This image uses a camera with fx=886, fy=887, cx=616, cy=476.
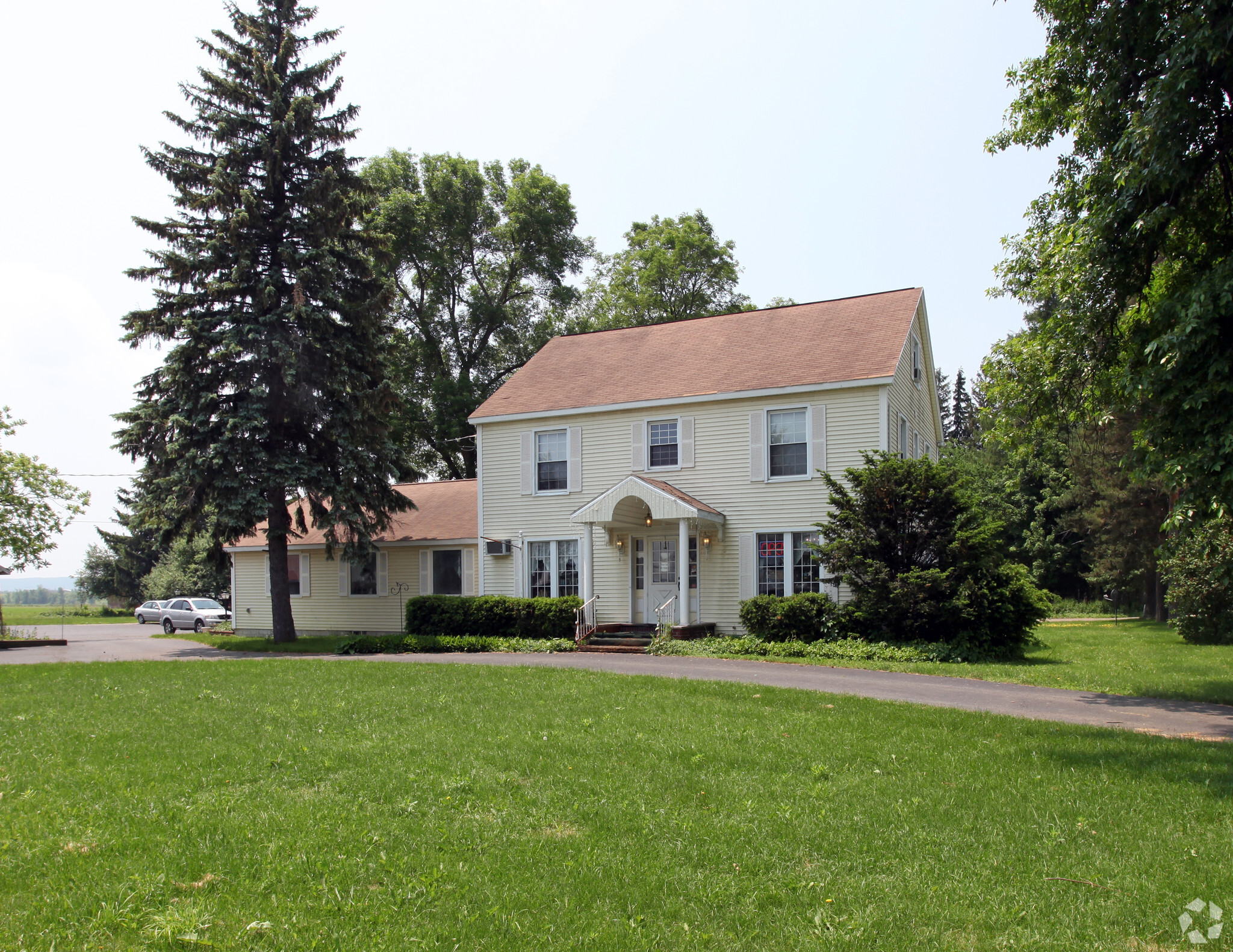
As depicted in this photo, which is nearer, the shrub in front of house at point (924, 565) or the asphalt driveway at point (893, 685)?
the asphalt driveway at point (893, 685)

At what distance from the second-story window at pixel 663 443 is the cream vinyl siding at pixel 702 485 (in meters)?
0.24

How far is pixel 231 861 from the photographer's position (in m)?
4.99

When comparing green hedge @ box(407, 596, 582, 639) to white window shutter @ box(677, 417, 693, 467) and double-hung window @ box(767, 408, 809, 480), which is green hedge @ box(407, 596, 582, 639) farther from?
double-hung window @ box(767, 408, 809, 480)

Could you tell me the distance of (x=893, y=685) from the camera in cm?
1254

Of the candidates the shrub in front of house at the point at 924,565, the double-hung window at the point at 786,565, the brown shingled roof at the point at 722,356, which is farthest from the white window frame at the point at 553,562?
the shrub in front of house at the point at 924,565

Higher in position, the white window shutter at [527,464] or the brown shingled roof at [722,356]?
the brown shingled roof at [722,356]

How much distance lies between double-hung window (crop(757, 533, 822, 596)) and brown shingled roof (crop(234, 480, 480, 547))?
7.96 m

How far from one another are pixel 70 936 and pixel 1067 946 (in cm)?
463

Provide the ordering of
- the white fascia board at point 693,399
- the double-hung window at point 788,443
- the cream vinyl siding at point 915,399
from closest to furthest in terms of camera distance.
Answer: the white fascia board at point 693,399 < the cream vinyl siding at point 915,399 < the double-hung window at point 788,443

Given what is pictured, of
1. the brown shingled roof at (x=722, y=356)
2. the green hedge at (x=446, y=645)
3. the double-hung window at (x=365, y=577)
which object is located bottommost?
the green hedge at (x=446, y=645)

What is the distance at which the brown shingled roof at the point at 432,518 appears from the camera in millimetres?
25391

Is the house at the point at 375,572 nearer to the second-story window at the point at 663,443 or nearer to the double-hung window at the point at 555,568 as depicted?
the double-hung window at the point at 555,568

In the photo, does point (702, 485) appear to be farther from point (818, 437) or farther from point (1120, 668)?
point (1120, 668)

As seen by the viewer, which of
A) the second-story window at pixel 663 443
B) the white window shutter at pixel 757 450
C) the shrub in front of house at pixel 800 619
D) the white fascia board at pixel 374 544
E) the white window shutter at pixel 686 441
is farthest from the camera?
the white fascia board at pixel 374 544
